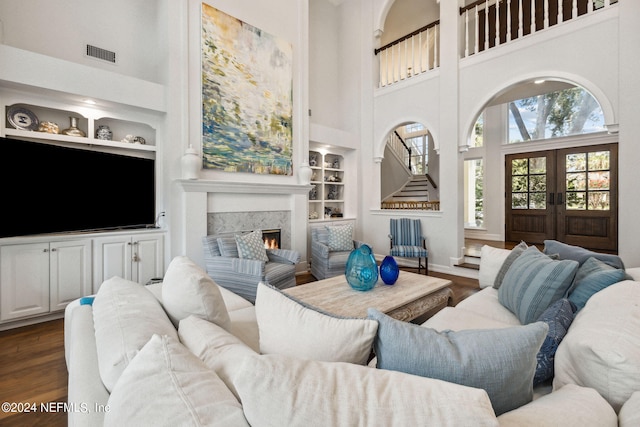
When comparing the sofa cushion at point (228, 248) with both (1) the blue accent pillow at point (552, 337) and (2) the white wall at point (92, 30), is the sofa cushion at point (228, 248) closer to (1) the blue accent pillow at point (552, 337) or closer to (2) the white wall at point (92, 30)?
(2) the white wall at point (92, 30)

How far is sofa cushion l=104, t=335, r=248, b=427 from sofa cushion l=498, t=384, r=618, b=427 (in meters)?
0.64

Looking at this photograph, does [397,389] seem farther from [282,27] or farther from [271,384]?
[282,27]

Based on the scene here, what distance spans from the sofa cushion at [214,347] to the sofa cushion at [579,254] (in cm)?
215

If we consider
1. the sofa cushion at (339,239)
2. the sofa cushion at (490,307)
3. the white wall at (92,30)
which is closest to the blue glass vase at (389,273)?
the sofa cushion at (490,307)

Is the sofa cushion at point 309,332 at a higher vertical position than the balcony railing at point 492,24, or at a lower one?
lower

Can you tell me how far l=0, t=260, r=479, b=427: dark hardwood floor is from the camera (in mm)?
1655

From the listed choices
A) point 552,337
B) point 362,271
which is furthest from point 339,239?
point 552,337

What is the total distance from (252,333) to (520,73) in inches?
198

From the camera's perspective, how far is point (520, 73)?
4.21 m

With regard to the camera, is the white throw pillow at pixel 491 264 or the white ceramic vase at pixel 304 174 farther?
the white ceramic vase at pixel 304 174

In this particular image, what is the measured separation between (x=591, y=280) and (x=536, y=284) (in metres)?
0.25

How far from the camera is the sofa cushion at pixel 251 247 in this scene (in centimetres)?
347

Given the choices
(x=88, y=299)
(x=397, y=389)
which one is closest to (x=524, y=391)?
(x=397, y=389)

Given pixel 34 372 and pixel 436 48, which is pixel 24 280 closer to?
pixel 34 372
